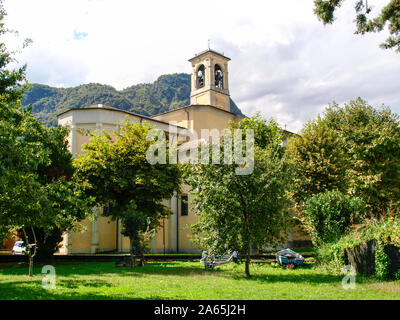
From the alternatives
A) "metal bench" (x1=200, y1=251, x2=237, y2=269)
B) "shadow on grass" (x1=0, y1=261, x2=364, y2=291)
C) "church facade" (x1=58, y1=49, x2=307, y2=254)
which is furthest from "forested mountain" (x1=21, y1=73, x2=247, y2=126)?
"metal bench" (x1=200, y1=251, x2=237, y2=269)

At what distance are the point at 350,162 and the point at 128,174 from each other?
16.9m

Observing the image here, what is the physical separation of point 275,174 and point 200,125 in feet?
90.3

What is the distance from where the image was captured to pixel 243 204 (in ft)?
49.2

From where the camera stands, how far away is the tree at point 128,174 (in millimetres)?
21984

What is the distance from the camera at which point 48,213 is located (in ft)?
35.1

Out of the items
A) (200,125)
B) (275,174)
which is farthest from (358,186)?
(200,125)

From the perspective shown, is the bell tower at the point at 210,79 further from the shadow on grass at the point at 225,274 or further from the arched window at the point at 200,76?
the shadow on grass at the point at 225,274

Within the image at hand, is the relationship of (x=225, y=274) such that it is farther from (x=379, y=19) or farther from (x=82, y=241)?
(x=82, y=241)

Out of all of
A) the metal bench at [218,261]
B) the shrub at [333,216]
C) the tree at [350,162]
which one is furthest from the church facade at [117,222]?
the shrub at [333,216]

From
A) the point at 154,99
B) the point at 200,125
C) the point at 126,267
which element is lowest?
the point at 126,267

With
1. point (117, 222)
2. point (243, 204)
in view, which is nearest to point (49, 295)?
point (243, 204)

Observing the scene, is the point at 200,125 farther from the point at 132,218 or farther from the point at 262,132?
the point at 132,218

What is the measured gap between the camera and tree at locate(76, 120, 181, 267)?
21984mm

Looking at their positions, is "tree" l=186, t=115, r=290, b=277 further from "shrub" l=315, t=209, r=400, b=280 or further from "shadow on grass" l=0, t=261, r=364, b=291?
"shrub" l=315, t=209, r=400, b=280
